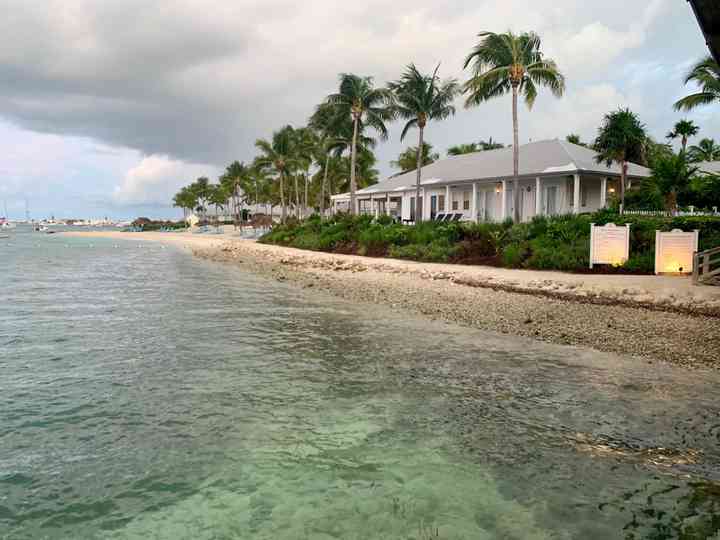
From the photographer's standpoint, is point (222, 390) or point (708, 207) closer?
point (222, 390)

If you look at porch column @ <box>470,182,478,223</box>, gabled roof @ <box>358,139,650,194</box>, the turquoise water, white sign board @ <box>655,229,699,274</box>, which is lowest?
the turquoise water

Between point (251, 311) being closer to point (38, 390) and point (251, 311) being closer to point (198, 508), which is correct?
point (38, 390)

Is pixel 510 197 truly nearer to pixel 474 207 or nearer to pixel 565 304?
pixel 474 207

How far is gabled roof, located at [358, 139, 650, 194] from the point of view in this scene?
2938 cm

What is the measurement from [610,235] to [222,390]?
14.4 meters

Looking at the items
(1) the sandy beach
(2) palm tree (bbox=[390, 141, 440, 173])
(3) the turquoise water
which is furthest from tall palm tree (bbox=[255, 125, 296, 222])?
(3) the turquoise water

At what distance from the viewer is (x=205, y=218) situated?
132 metres

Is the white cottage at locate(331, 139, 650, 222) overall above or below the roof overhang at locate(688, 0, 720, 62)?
above

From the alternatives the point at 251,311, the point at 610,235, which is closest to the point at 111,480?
the point at 251,311

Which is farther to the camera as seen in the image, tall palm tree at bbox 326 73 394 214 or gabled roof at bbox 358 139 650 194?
tall palm tree at bbox 326 73 394 214

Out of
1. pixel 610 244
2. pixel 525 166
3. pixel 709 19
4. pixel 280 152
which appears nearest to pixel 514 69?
pixel 525 166

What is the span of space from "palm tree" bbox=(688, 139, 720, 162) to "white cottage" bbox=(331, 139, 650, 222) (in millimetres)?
12110

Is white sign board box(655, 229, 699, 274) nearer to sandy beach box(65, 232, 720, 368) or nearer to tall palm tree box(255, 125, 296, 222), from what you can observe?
sandy beach box(65, 232, 720, 368)

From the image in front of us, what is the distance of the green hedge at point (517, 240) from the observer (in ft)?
57.7
